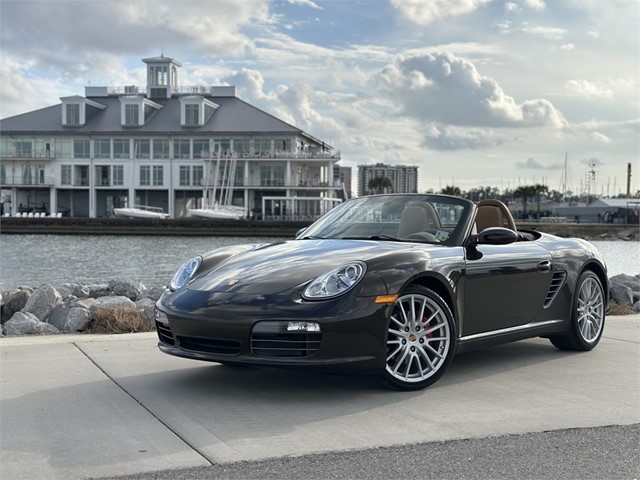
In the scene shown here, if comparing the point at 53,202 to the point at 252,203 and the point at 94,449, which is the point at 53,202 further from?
the point at 94,449

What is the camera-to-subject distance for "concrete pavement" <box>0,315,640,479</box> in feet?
12.6

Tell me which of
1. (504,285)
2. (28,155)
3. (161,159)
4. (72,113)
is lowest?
(504,285)

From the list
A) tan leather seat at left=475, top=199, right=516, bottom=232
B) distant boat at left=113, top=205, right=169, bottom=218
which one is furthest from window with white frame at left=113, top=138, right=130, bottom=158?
tan leather seat at left=475, top=199, right=516, bottom=232

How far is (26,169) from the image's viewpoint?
78.3 metres

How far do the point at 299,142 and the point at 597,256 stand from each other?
70.1 m

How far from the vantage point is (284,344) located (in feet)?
15.5

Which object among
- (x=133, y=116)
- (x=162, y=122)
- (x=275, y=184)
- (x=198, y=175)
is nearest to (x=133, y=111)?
(x=133, y=116)

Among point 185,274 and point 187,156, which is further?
point 187,156

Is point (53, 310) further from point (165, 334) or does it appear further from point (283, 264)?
point (283, 264)

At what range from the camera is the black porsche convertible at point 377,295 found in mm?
4746

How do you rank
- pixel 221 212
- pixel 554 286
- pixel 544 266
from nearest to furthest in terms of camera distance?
1. pixel 544 266
2. pixel 554 286
3. pixel 221 212

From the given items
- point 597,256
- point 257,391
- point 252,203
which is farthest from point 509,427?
point 252,203

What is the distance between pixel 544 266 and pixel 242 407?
9.89 ft

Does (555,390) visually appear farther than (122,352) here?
No
